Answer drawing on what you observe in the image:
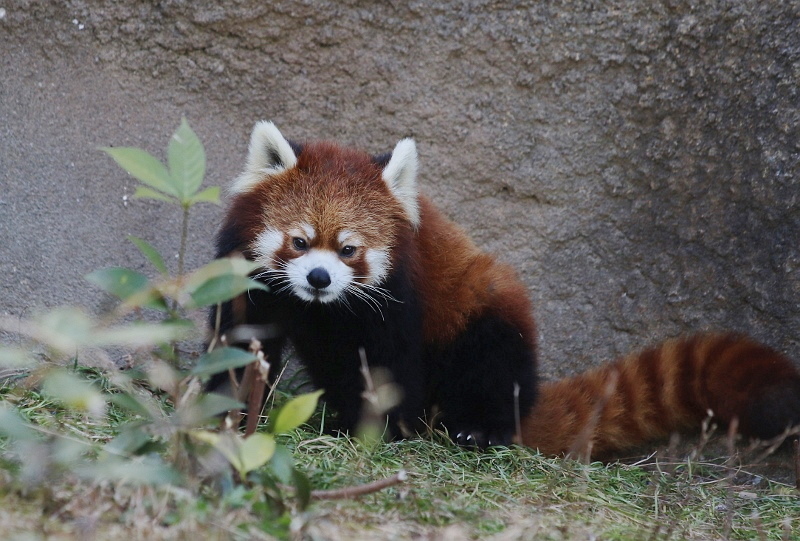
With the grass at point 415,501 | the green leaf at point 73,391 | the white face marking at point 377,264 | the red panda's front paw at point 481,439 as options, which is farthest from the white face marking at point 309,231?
the green leaf at point 73,391

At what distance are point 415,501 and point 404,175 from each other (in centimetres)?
172

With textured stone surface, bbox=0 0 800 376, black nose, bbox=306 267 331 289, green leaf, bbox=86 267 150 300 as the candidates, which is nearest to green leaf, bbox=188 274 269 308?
green leaf, bbox=86 267 150 300

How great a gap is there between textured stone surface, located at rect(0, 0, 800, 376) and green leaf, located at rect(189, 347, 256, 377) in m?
2.35

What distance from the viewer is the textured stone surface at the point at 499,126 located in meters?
4.31

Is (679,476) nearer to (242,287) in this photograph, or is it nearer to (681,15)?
(681,15)

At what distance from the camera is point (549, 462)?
3762mm

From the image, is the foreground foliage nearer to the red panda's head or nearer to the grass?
the grass

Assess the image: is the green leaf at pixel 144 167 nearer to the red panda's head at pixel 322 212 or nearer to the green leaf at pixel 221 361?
the green leaf at pixel 221 361

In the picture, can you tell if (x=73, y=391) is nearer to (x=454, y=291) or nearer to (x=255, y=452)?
(x=255, y=452)

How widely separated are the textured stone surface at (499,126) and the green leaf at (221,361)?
235 centimetres

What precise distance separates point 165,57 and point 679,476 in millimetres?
3230

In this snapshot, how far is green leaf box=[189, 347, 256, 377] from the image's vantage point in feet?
7.52

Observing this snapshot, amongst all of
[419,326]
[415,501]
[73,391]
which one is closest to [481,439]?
[419,326]

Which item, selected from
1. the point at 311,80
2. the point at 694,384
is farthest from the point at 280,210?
the point at 694,384
